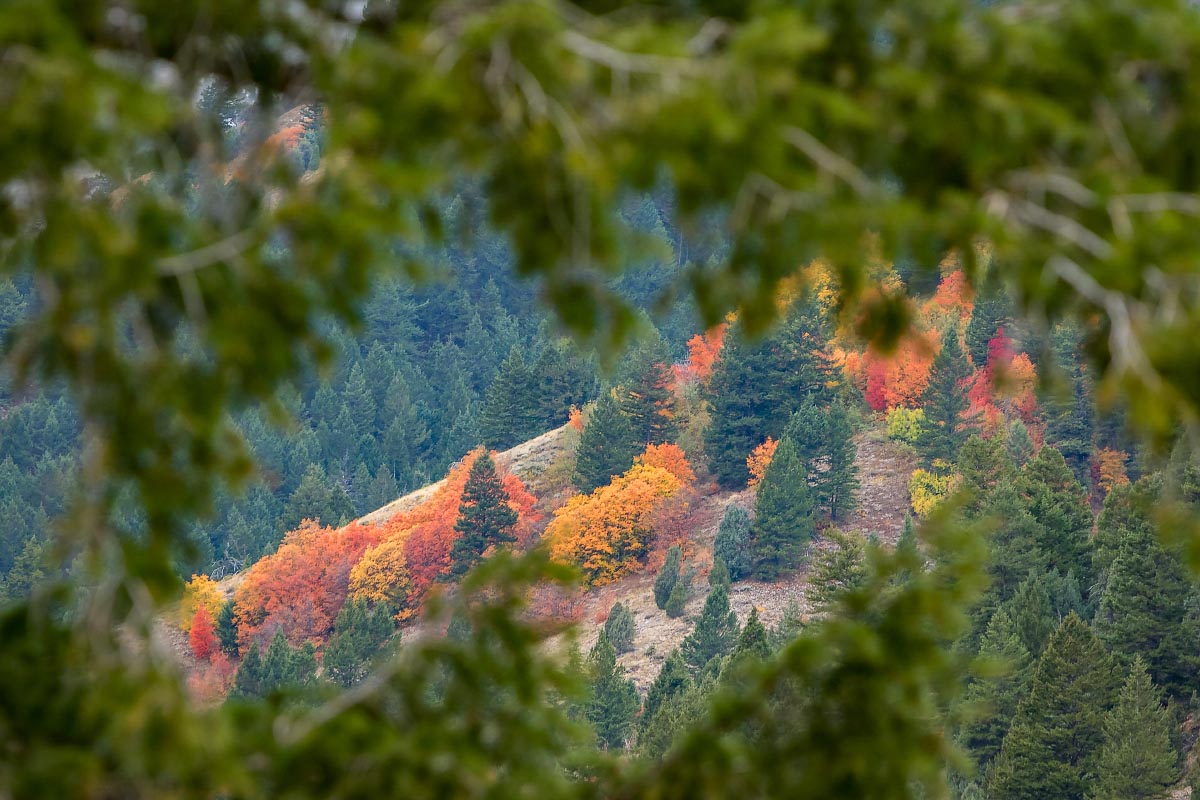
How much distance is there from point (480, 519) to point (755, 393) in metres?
14.1

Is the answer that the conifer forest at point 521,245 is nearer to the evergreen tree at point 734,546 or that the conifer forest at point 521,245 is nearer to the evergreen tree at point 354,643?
the evergreen tree at point 354,643

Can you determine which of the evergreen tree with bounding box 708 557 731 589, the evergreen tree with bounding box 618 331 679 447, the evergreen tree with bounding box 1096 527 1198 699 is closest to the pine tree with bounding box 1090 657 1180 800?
the evergreen tree with bounding box 1096 527 1198 699

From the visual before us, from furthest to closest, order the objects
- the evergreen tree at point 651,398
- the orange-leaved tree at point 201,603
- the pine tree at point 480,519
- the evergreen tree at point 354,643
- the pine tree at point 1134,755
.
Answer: the orange-leaved tree at point 201,603 → the evergreen tree at point 651,398 → the pine tree at point 480,519 → the evergreen tree at point 354,643 → the pine tree at point 1134,755

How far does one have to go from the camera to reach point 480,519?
70375 mm

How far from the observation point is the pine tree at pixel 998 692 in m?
37.1

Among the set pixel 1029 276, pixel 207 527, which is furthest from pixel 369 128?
pixel 207 527

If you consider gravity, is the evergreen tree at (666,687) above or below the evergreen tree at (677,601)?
above

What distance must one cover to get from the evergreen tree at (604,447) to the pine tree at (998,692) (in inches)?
1276

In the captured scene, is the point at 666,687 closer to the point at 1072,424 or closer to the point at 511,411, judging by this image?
the point at 1072,424

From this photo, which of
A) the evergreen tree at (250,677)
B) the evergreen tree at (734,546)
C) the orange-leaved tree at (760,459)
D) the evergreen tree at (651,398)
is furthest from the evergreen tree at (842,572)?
the evergreen tree at (651,398)

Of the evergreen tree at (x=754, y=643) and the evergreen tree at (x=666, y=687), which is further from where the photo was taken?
the evergreen tree at (x=666, y=687)

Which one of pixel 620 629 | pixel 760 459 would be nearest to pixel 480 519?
pixel 760 459

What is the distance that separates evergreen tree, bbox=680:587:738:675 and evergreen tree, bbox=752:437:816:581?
32.8ft

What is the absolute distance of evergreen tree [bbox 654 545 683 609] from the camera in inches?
2408
